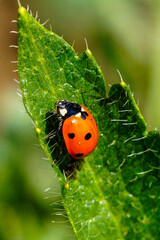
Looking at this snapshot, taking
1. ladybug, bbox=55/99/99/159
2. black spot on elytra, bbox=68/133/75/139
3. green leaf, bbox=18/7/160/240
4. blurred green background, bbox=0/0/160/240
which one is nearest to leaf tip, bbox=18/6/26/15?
green leaf, bbox=18/7/160/240

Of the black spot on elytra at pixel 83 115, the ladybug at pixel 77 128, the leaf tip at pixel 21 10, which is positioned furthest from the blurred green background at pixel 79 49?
the leaf tip at pixel 21 10

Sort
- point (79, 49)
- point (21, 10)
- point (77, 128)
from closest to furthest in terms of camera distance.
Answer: point (21, 10) → point (77, 128) → point (79, 49)

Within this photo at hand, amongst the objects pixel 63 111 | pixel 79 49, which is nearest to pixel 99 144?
pixel 63 111

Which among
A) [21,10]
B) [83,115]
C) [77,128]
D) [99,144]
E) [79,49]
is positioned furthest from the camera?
[79,49]

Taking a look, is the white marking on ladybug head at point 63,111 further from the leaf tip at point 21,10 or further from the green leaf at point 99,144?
the leaf tip at point 21,10

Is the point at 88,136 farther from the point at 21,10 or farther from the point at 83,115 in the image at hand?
the point at 21,10

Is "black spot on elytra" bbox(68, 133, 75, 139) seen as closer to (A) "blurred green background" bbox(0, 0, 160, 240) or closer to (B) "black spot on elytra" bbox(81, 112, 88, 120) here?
(B) "black spot on elytra" bbox(81, 112, 88, 120)

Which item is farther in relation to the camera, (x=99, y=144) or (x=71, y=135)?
(x=71, y=135)

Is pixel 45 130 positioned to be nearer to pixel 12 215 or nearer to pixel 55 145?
pixel 55 145
